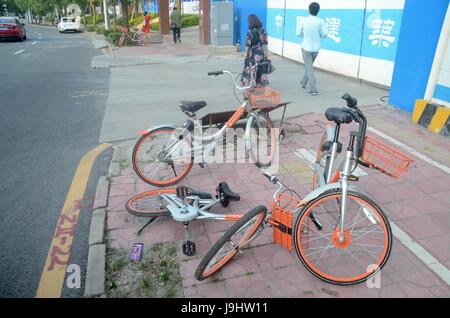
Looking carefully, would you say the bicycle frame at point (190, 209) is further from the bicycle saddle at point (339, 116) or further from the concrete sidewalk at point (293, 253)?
the bicycle saddle at point (339, 116)

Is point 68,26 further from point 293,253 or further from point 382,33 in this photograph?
point 293,253

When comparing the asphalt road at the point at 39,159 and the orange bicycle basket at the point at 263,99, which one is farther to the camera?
the orange bicycle basket at the point at 263,99

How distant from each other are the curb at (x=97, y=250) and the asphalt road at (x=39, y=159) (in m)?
0.08

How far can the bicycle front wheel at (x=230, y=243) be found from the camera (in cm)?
282

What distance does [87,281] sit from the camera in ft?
9.69

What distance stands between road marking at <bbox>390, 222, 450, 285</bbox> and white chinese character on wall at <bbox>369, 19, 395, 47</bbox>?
632cm

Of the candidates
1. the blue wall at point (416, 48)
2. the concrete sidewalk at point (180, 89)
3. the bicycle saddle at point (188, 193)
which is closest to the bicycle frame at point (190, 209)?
the bicycle saddle at point (188, 193)

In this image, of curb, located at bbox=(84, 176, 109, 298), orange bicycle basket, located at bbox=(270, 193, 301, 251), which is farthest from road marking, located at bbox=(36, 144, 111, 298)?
orange bicycle basket, located at bbox=(270, 193, 301, 251)

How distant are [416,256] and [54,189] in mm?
3997

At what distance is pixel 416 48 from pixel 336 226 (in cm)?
504

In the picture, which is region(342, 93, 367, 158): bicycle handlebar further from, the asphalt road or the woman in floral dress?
the woman in floral dress

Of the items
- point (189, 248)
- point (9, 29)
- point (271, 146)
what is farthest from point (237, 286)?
point (9, 29)
